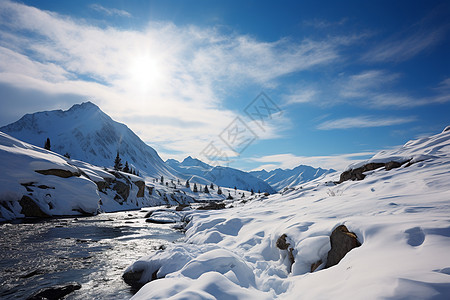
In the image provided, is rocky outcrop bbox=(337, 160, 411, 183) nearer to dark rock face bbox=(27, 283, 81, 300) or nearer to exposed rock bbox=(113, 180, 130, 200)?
dark rock face bbox=(27, 283, 81, 300)

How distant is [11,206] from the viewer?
22.7m

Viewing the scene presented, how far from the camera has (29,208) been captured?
24.2 m

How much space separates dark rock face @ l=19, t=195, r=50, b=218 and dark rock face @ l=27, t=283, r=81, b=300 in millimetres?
23780

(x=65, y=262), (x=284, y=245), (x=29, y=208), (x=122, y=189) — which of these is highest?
(x=284, y=245)

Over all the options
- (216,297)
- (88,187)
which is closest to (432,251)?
(216,297)

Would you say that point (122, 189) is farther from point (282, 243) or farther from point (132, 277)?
point (282, 243)

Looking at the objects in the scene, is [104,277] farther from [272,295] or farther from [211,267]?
[272,295]

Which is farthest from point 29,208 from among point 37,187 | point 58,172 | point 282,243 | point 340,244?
point 340,244

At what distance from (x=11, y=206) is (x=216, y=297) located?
2936 centimetres

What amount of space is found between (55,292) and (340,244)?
8722mm

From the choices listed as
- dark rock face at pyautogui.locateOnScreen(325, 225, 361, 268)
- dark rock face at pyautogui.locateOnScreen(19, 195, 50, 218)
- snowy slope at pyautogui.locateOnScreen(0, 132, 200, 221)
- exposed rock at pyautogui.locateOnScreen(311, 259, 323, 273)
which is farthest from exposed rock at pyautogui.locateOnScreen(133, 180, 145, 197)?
dark rock face at pyautogui.locateOnScreen(325, 225, 361, 268)

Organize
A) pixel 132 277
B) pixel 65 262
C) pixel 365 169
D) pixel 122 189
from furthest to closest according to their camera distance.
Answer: pixel 122 189
pixel 365 169
pixel 65 262
pixel 132 277

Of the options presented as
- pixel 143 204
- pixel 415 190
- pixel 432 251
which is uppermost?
pixel 415 190

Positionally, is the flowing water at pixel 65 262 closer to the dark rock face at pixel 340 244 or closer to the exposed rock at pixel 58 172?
the dark rock face at pixel 340 244
